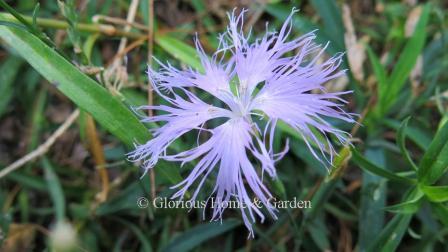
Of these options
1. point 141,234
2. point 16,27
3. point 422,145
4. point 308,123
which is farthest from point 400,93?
point 16,27

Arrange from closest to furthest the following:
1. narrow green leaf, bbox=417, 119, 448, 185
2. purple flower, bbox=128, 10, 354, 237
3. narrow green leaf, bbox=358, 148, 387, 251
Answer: purple flower, bbox=128, 10, 354, 237 → narrow green leaf, bbox=417, 119, 448, 185 → narrow green leaf, bbox=358, 148, 387, 251

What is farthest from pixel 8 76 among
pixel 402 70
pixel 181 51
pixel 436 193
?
pixel 436 193

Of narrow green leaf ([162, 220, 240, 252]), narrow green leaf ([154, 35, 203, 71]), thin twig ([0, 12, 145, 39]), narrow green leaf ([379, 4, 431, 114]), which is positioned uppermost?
thin twig ([0, 12, 145, 39])

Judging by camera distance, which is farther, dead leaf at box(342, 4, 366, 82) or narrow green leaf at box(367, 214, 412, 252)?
dead leaf at box(342, 4, 366, 82)

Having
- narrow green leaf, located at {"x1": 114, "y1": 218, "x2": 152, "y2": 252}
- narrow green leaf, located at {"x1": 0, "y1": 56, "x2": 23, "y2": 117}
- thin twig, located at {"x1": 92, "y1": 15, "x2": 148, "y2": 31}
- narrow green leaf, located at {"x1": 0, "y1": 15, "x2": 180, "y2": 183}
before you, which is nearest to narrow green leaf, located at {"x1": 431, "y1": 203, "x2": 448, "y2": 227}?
narrow green leaf, located at {"x1": 0, "y1": 15, "x2": 180, "y2": 183}

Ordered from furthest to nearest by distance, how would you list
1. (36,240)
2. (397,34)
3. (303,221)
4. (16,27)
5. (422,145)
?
(397,34) < (36,240) < (422,145) < (303,221) < (16,27)

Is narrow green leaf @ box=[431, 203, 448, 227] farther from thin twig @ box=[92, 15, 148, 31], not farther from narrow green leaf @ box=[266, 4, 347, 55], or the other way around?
thin twig @ box=[92, 15, 148, 31]

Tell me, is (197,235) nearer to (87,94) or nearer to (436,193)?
(87,94)

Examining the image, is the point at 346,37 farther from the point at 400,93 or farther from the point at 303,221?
the point at 303,221
